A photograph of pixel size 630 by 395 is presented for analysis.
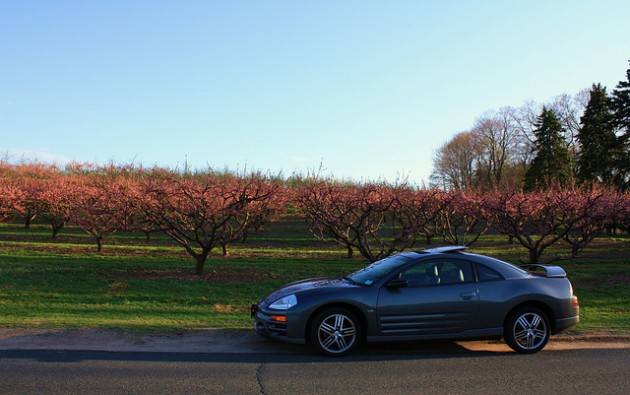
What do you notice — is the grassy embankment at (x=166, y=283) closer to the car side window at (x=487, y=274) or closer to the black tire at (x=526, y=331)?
the black tire at (x=526, y=331)

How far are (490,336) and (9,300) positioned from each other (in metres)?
9.81

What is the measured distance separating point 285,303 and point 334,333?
2.38ft

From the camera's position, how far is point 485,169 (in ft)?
226

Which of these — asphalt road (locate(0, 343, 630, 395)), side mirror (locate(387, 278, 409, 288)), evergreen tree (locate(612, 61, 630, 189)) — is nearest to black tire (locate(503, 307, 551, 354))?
asphalt road (locate(0, 343, 630, 395))

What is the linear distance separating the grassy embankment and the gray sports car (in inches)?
70.3

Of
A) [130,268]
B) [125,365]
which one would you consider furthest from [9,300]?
[125,365]

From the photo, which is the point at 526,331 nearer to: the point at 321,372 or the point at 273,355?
the point at 321,372

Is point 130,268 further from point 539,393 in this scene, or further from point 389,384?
point 539,393

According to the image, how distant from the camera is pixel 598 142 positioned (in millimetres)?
44344

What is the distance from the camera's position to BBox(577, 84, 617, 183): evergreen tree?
40781 mm

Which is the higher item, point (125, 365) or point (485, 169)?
point (485, 169)

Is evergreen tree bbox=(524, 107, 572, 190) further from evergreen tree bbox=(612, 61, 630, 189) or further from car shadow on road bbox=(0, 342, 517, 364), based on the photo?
car shadow on road bbox=(0, 342, 517, 364)

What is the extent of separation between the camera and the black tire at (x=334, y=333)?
6504 millimetres

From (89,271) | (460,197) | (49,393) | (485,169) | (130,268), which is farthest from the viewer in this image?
(485,169)
